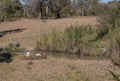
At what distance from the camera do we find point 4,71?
39.0 feet

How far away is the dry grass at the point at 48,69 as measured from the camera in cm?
1099

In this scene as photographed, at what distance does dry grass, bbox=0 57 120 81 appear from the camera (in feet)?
36.1

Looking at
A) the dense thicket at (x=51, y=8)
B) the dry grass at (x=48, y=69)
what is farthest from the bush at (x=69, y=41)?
the dense thicket at (x=51, y=8)

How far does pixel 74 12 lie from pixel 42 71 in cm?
4260

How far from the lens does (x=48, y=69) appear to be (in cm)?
1245

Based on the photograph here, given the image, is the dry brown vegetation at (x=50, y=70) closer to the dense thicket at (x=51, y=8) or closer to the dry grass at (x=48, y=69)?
the dry grass at (x=48, y=69)

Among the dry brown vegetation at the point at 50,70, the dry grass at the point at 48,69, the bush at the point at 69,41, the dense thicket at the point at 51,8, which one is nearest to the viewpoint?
the dry brown vegetation at the point at 50,70

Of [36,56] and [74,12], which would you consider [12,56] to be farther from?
[74,12]

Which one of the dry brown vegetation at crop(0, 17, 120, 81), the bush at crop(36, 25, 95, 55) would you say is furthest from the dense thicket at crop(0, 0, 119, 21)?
the dry brown vegetation at crop(0, 17, 120, 81)

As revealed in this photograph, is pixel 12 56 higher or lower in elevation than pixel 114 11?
lower

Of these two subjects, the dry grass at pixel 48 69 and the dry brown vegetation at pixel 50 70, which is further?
the dry grass at pixel 48 69

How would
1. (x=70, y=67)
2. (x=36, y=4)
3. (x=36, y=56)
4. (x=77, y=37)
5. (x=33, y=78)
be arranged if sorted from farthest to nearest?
(x=36, y=4) → (x=77, y=37) → (x=36, y=56) → (x=70, y=67) → (x=33, y=78)

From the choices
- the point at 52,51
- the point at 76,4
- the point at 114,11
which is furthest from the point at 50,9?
the point at 52,51

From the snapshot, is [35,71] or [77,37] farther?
[77,37]
